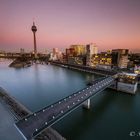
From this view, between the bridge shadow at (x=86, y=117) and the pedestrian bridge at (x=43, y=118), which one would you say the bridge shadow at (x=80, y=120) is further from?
the pedestrian bridge at (x=43, y=118)

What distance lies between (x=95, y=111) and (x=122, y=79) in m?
13.4

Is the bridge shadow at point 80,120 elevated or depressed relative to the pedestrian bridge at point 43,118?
depressed

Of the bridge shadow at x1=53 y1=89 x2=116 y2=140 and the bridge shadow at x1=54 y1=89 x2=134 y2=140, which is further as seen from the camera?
the bridge shadow at x1=54 y1=89 x2=134 y2=140

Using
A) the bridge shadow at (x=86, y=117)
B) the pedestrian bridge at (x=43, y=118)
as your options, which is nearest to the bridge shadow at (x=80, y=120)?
the bridge shadow at (x=86, y=117)

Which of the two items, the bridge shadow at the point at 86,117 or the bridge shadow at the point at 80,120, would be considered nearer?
the bridge shadow at the point at 80,120

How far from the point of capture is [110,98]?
21469 millimetres

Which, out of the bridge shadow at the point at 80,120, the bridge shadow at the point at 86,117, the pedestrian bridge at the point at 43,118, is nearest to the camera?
the pedestrian bridge at the point at 43,118

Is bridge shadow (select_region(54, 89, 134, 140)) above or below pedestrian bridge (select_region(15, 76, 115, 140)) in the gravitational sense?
below

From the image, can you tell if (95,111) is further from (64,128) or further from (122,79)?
(122,79)

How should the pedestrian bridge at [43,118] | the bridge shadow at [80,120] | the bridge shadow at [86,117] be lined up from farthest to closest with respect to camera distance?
the bridge shadow at [86,117] < the bridge shadow at [80,120] < the pedestrian bridge at [43,118]

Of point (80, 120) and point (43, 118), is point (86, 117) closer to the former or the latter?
point (80, 120)

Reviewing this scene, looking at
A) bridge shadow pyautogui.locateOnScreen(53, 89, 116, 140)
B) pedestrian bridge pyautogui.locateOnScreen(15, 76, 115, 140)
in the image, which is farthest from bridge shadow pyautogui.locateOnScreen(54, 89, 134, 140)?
pedestrian bridge pyautogui.locateOnScreen(15, 76, 115, 140)

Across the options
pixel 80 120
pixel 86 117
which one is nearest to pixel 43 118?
pixel 80 120

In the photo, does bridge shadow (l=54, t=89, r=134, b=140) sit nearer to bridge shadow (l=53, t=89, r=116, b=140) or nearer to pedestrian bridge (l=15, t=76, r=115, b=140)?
bridge shadow (l=53, t=89, r=116, b=140)
